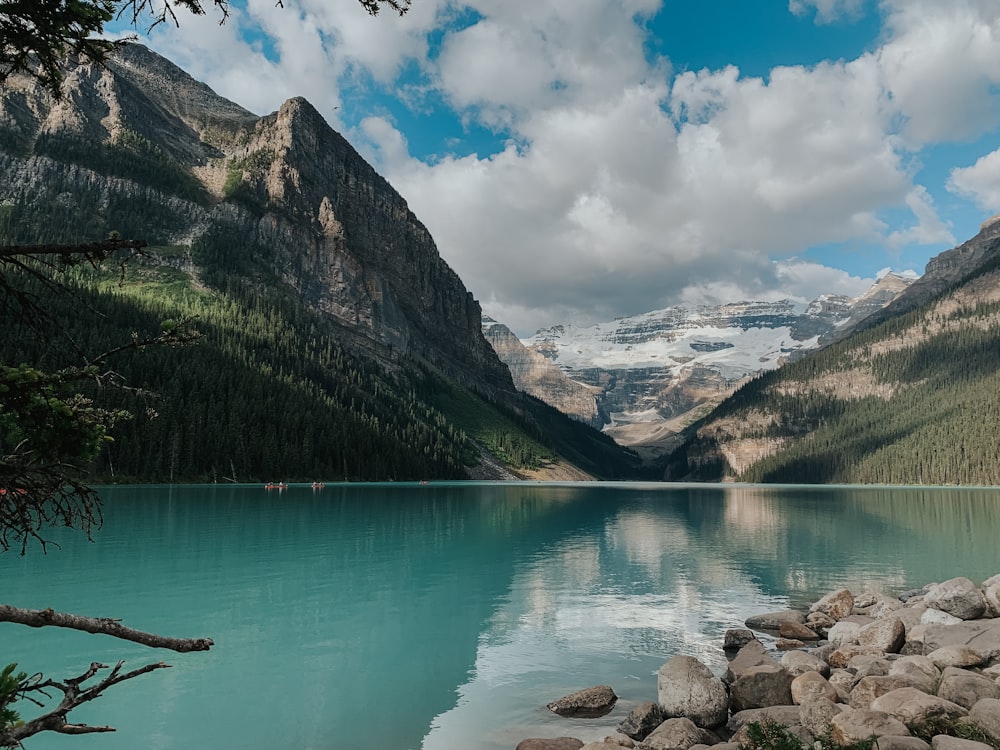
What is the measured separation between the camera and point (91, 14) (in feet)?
25.1

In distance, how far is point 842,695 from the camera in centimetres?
1922

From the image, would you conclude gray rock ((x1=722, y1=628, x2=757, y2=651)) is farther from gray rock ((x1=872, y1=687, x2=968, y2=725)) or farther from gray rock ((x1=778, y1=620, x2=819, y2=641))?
gray rock ((x1=872, y1=687, x2=968, y2=725))

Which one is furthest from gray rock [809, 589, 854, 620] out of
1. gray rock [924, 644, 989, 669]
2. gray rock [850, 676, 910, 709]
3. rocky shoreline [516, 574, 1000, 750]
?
gray rock [850, 676, 910, 709]

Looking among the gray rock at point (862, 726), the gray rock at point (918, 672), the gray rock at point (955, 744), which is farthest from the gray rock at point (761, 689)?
the gray rock at point (955, 744)

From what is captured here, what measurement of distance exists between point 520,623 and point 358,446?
16924 cm

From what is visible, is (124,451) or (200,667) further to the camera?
(124,451)

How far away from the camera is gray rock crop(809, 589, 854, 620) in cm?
3341

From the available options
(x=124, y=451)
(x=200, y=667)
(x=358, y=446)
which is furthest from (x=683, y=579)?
(x=358, y=446)

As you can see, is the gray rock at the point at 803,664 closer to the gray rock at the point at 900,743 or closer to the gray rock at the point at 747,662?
the gray rock at the point at 747,662

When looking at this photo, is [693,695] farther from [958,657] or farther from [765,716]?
[958,657]

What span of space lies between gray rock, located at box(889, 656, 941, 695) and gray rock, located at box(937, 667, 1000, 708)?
1.92ft

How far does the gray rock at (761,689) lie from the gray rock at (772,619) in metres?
12.5

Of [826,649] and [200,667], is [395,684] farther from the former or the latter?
[826,649]

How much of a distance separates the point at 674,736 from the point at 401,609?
68.2 feet
